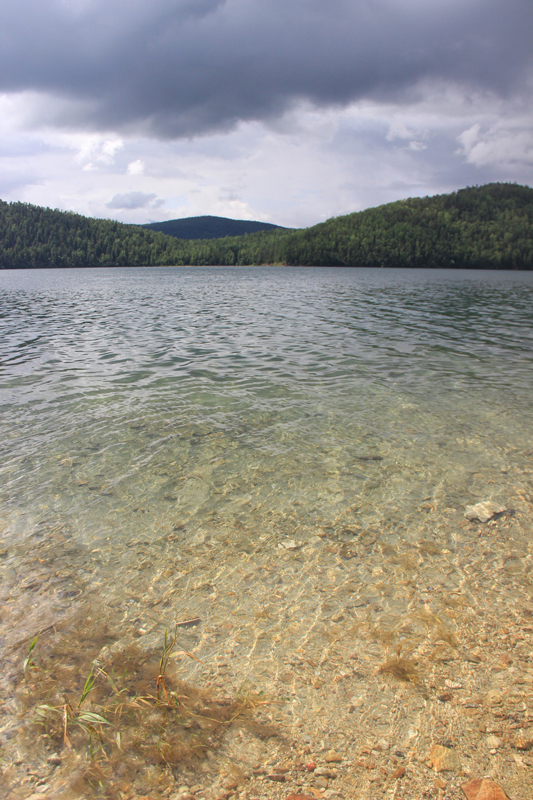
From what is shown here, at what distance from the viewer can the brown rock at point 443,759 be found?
9.35 ft

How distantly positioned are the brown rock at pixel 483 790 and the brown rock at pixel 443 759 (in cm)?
13

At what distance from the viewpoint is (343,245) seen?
191 meters

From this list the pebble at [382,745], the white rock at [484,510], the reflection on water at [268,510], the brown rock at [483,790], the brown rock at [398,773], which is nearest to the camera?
the brown rock at [483,790]

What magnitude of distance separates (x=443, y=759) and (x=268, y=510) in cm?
379

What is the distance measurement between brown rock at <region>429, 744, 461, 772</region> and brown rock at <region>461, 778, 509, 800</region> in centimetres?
13

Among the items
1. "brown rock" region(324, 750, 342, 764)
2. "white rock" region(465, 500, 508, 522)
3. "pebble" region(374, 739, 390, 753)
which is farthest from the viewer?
"white rock" region(465, 500, 508, 522)

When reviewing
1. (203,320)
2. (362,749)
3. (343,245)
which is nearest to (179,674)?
(362,749)

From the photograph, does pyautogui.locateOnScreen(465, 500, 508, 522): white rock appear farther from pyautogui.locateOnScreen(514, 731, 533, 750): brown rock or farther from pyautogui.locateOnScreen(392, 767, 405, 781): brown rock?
pyautogui.locateOnScreen(392, 767, 405, 781): brown rock

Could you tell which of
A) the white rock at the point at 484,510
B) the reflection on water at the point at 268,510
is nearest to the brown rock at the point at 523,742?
the reflection on water at the point at 268,510

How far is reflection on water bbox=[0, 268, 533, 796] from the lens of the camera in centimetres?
414

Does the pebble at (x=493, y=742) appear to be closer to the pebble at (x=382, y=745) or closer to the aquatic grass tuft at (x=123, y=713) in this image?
the pebble at (x=382, y=745)

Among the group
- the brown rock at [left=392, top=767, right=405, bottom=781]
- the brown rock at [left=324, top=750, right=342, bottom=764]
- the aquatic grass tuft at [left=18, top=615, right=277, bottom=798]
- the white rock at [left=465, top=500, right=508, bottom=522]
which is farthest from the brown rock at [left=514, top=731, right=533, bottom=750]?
the white rock at [left=465, top=500, right=508, bottom=522]

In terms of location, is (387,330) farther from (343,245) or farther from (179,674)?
(343,245)

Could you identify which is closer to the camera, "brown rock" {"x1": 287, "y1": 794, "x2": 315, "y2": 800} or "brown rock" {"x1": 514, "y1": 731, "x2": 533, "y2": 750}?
"brown rock" {"x1": 287, "y1": 794, "x2": 315, "y2": 800}
